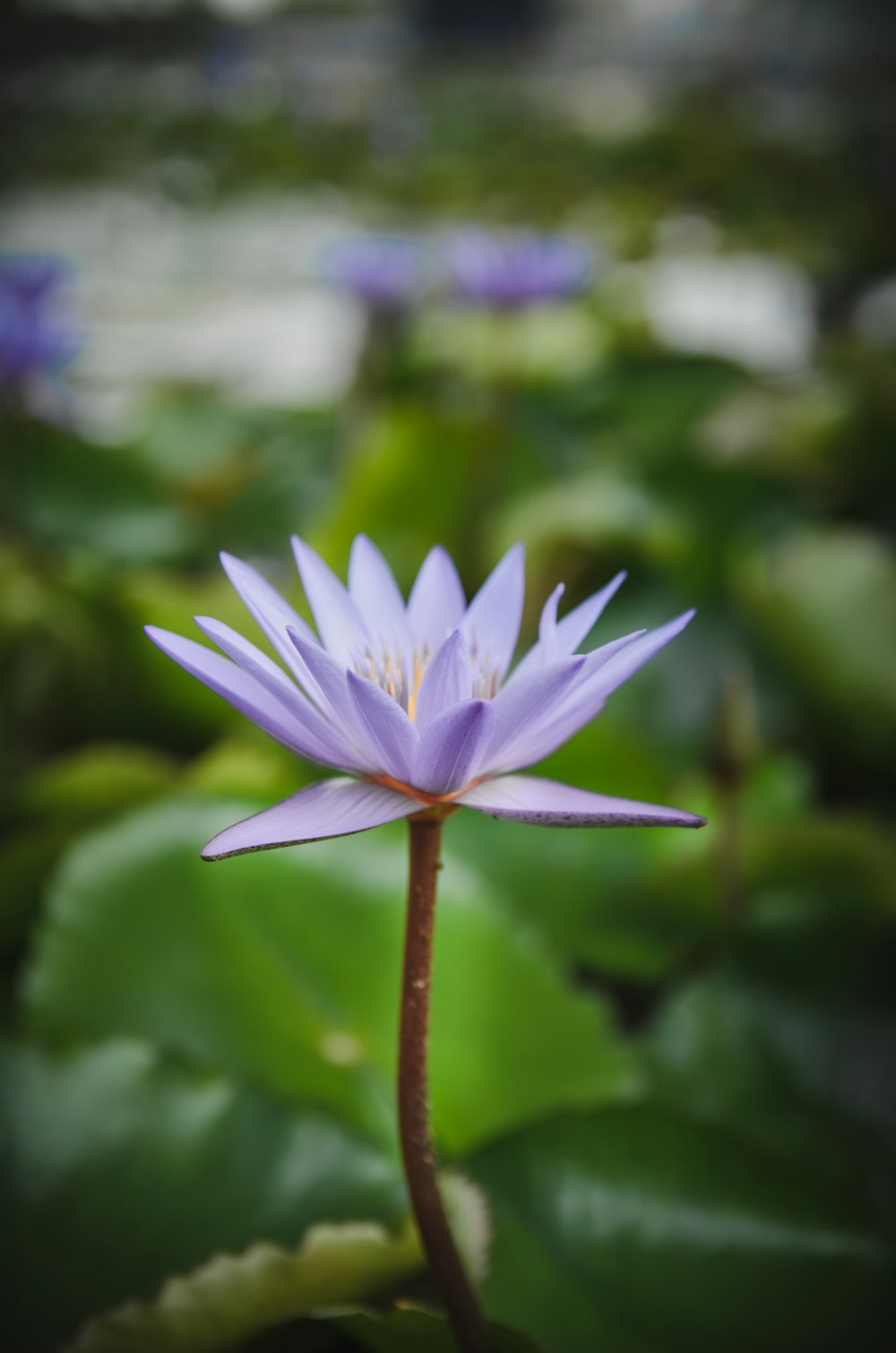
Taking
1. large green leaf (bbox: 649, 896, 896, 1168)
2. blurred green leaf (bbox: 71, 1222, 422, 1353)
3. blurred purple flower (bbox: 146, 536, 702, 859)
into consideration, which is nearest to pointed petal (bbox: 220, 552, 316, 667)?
blurred purple flower (bbox: 146, 536, 702, 859)

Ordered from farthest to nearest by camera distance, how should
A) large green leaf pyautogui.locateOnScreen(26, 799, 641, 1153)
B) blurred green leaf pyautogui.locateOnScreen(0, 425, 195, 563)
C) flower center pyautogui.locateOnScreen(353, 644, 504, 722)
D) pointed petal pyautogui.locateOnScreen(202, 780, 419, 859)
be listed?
blurred green leaf pyautogui.locateOnScreen(0, 425, 195, 563)
large green leaf pyautogui.locateOnScreen(26, 799, 641, 1153)
flower center pyautogui.locateOnScreen(353, 644, 504, 722)
pointed petal pyautogui.locateOnScreen(202, 780, 419, 859)

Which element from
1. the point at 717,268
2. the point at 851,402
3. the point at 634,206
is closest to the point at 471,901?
the point at 851,402

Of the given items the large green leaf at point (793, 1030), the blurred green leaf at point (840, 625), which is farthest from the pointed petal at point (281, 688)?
the blurred green leaf at point (840, 625)

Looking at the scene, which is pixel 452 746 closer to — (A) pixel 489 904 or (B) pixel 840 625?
(A) pixel 489 904

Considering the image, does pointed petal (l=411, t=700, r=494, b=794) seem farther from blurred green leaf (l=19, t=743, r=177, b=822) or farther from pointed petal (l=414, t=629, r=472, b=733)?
blurred green leaf (l=19, t=743, r=177, b=822)

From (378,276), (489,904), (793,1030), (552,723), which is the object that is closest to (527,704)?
(552,723)

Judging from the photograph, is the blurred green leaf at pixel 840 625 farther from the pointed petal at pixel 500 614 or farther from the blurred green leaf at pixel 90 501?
the blurred green leaf at pixel 90 501

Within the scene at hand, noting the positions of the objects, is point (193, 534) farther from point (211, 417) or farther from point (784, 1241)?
point (784, 1241)
